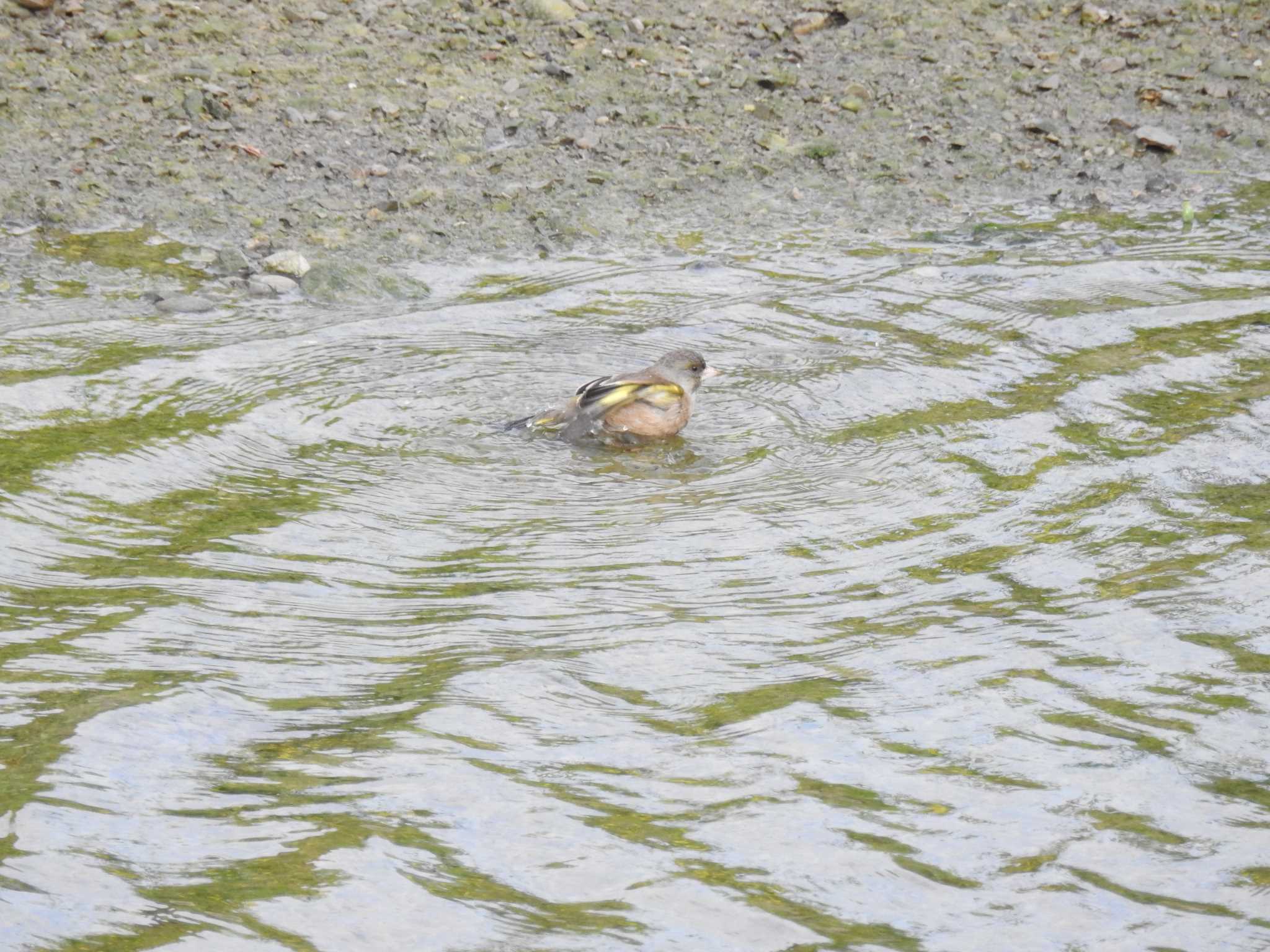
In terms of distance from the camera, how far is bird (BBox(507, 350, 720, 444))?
22.1 feet

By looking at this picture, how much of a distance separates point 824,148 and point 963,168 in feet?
3.02

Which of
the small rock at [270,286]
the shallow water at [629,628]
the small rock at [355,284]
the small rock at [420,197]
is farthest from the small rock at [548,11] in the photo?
the small rock at [270,286]

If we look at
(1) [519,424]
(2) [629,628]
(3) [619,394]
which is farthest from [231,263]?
(2) [629,628]

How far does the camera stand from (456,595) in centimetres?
505

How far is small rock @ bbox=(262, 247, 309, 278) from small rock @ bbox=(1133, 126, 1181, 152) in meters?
5.74

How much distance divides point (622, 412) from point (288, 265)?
266 centimetres

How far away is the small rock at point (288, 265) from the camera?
27.7ft

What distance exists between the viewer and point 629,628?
4828mm

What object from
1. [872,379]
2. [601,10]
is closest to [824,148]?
[601,10]

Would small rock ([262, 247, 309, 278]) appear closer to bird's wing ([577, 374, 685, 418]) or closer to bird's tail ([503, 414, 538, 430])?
bird's tail ([503, 414, 538, 430])

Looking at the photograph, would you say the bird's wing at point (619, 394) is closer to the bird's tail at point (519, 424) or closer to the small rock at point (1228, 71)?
the bird's tail at point (519, 424)

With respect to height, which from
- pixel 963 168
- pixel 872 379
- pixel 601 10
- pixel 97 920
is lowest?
pixel 97 920

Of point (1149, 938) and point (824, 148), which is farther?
point (824, 148)

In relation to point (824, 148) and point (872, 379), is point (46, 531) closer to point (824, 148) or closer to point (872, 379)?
point (872, 379)
